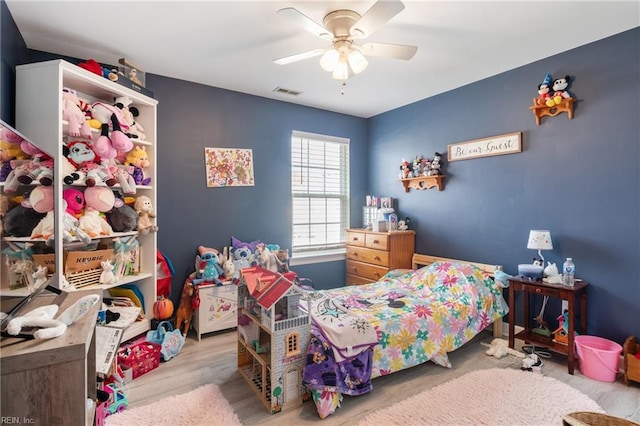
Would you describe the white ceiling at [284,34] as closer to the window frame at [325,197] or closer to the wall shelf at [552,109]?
the wall shelf at [552,109]

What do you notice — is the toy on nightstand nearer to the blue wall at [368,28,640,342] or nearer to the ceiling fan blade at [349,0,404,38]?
the blue wall at [368,28,640,342]

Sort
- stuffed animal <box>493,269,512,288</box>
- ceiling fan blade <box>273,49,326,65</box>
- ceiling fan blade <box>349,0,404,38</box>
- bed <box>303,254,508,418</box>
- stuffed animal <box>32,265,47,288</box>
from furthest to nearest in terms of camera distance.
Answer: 1. stuffed animal <box>493,269,512,288</box>
2. ceiling fan blade <box>273,49,326,65</box>
3. bed <box>303,254,508,418</box>
4. ceiling fan blade <box>349,0,404,38</box>
5. stuffed animal <box>32,265,47,288</box>

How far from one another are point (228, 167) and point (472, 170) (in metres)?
2.72

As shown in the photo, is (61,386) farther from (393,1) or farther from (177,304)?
(177,304)

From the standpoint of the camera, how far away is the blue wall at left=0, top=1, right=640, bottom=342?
7.88ft

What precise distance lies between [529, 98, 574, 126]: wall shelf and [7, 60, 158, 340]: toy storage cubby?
11.5 feet

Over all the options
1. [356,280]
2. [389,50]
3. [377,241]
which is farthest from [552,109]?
[356,280]

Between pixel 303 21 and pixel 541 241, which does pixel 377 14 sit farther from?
pixel 541 241

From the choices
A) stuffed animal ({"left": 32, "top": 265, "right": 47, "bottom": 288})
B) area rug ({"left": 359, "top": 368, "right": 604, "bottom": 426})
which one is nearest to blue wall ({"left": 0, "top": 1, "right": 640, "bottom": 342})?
area rug ({"left": 359, "top": 368, "right": 604, "bottom": 426})

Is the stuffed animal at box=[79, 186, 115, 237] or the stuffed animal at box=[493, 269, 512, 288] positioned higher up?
the stuffed animal at box=[79, 186, 115, 237]

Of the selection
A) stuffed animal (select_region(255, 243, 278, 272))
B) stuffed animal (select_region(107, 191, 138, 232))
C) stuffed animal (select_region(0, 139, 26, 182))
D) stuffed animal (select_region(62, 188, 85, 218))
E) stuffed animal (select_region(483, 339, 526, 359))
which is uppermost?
stuffed animal (select_region(0, 139, 26, 182))

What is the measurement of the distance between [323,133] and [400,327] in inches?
111

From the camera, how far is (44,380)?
966 millimetres

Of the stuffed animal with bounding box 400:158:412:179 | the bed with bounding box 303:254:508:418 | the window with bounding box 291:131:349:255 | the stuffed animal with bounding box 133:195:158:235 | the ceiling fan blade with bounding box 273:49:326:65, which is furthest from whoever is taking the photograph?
the window with bounding box 291:131:349:255
